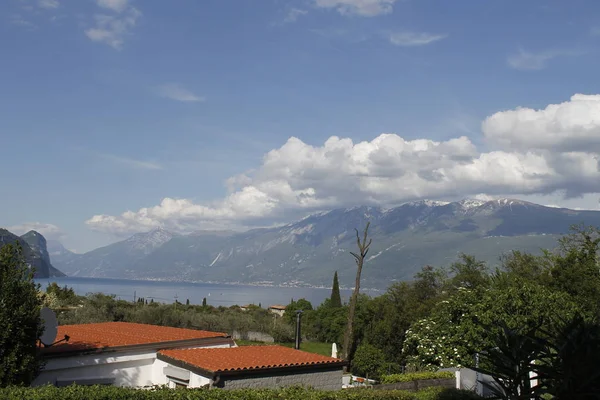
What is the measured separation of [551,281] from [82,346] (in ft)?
97.6

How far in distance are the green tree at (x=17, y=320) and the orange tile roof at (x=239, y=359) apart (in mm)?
4266

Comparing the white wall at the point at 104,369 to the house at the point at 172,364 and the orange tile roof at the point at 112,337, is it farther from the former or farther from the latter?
the orange tile roof at the point at 112,337

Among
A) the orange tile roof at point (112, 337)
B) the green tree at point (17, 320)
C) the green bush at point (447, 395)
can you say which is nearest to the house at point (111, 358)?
the orange tile roof at point (112, 337)

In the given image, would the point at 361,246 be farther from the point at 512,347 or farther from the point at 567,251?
the point at 512,347

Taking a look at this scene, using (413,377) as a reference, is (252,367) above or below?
above

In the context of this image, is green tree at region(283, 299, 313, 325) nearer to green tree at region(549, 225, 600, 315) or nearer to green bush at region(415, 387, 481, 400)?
Answer: green tree at region(549, 225, 600, 315)

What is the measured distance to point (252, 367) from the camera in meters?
14.0

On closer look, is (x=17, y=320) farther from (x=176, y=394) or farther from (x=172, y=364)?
A: (x=172, y=364)

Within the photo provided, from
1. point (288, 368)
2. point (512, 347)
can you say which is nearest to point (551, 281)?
point (288, 368)

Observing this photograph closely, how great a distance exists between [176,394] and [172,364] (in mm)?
4367

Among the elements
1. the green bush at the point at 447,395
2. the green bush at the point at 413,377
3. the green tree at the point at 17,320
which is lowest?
the green bush at the point at 413,377

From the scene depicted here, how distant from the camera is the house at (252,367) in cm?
1366

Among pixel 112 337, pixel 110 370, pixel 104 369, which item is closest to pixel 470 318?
pixel 112 337

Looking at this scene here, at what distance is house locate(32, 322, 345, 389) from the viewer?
1341 cm
